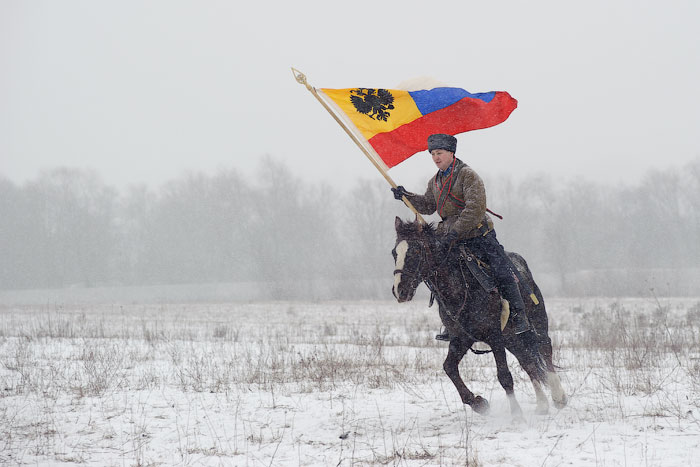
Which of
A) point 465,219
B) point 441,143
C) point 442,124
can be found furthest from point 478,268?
point 442,124

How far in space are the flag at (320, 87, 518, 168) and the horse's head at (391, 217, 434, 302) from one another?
1927 millimetres

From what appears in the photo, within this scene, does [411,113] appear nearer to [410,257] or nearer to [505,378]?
[410,257]

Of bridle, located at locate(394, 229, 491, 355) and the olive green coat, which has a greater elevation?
the olive green coat

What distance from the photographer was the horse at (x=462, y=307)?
5.58m

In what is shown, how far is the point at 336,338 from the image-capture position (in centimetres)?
1469

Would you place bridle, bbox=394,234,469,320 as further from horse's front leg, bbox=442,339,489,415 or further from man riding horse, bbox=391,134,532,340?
horse's front leg, bbox=442,339,489,415

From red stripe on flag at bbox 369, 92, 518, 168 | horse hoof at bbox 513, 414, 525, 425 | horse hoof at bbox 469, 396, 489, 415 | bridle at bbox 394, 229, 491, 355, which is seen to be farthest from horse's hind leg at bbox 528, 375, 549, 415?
red stripe on flag at bbox 369, 92, 518, 168

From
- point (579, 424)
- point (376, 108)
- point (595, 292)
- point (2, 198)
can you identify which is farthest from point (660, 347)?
point (2, 198)

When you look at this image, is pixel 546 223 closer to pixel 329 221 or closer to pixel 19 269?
pixel 329 221

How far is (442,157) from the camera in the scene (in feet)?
20.8

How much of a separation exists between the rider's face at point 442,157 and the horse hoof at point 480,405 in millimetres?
2620

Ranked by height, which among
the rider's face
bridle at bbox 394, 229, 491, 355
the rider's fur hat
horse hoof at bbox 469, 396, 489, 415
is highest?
the rider's fur hat

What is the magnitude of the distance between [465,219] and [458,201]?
0.41m

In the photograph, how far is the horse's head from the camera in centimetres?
541
